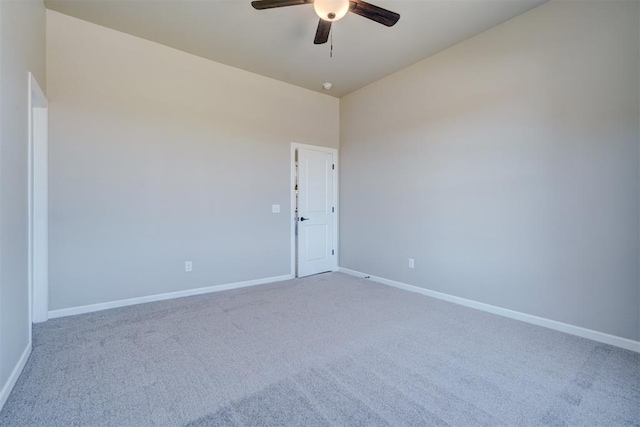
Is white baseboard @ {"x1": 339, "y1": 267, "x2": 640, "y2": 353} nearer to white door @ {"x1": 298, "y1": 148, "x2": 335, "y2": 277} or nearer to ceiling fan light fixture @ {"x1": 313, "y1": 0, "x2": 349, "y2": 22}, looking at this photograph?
white door @ {"x1": 298, "y1": 148, "x2": 335, "y2": 277}

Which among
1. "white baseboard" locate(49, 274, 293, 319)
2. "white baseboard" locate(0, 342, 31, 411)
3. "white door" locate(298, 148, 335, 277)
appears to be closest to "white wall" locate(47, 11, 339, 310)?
"white baseboard" locate(49, 274, 293, 319)

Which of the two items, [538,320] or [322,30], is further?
[538,320]

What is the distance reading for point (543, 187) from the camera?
2.73 m

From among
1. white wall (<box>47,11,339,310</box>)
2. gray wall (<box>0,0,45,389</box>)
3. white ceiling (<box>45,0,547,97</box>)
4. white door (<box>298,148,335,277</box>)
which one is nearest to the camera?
gray wall (<box>0,0,45,389</box>)

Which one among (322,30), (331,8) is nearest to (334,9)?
(331,8)

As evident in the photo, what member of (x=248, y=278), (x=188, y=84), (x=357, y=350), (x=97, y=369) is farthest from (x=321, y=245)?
(x=97, y=369)

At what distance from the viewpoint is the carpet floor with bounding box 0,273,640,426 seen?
1593 millimetres

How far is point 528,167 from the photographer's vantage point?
2.83 metres

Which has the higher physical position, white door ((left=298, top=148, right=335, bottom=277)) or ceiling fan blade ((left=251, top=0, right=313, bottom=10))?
ceiling fan blade ((left=251, top=0, right=313, bottom=10))

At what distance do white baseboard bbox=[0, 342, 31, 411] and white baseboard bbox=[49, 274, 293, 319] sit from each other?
865 mm

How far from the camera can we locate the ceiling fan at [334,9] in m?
2.07

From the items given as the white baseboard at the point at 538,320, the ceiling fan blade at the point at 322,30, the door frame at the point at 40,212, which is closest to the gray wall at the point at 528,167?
the white baseboard at the point at 538,320

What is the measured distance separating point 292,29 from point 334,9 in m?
1.19

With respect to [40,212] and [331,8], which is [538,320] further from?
[40,212]
